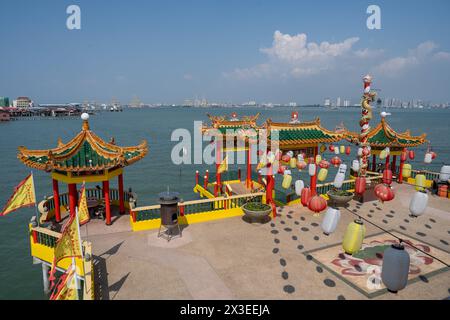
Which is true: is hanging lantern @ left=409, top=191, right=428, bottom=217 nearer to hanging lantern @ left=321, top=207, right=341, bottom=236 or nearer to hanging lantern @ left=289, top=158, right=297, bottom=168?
hanging lantern @ left=321, top=207, right=341, bottom=236

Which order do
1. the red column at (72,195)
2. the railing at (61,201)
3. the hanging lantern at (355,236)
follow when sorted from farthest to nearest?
the railing at (61,201) < the red column at (72,195) < the hanging lantern at (355,236)

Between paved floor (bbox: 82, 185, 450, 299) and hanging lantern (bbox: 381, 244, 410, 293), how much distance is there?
6.54 feet

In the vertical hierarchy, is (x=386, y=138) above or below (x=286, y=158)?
above

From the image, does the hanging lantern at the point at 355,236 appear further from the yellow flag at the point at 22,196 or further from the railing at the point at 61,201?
the yellow flag at the point at 22,196

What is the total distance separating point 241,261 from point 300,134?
1276 centimetres

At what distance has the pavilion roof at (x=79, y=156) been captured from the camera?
1485 centimetres

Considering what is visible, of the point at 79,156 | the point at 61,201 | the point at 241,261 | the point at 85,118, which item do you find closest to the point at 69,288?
the point at 241,261

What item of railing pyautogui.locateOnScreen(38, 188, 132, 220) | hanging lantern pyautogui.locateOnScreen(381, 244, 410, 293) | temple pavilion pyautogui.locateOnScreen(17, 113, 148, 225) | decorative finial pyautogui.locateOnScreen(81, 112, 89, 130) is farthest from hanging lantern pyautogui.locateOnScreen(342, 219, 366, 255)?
railing pyautogui.locateOnScreen(38, 188, 132, 220)

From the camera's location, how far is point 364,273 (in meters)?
12.1

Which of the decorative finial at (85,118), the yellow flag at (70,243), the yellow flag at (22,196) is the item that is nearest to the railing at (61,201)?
the yellow flag at (22,196)

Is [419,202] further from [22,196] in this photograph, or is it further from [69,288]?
[22,196]

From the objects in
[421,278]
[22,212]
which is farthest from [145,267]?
[22,212]

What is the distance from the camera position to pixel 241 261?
12.9 m

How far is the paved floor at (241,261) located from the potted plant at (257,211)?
454 mm
